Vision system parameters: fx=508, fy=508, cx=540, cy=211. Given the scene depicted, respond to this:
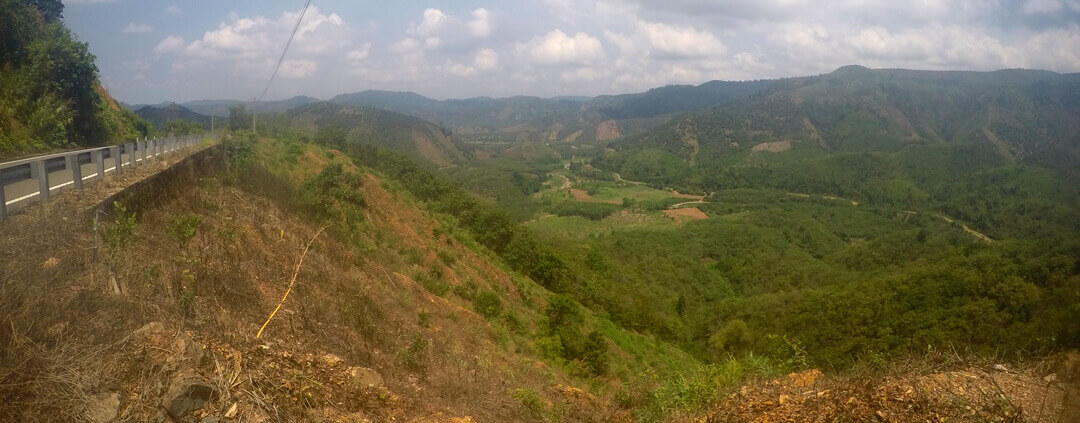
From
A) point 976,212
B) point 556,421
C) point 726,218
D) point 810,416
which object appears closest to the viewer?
point 810,416

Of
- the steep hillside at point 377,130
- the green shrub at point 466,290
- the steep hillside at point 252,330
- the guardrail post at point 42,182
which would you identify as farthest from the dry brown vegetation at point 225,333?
the steep hillside at point 377,130

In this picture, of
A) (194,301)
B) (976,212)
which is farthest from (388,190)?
(976,212)

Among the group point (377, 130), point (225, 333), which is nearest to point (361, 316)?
point (225, 333)

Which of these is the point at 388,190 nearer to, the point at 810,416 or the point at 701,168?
the point at 810,416

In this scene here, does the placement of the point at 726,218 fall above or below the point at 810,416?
below

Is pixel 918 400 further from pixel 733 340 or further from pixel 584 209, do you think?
pixel 584 209

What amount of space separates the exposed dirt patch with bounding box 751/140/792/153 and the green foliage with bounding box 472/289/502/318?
13514 centimetres

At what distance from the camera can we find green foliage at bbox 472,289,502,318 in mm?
15898

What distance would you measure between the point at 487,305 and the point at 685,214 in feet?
256

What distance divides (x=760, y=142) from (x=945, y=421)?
152 meters

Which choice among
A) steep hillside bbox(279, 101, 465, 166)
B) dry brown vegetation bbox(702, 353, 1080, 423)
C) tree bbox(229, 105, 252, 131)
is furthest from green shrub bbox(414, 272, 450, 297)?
steep hillside bbox(279, 101, 465, 166)

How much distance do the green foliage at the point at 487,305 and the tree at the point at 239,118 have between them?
24145 mm

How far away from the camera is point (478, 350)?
1147 cm

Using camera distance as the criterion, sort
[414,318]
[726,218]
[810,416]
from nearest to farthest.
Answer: [810,416] → [414,318] → [726,218]
